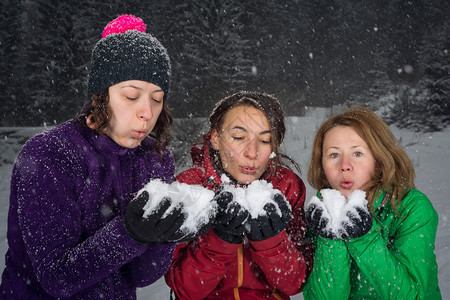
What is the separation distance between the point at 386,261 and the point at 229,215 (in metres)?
0.99

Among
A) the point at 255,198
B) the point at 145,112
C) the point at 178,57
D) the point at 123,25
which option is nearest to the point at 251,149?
the point at 255,198

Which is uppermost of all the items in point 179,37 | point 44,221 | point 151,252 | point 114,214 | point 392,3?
point 392,3

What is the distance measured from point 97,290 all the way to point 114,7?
16.8 metres

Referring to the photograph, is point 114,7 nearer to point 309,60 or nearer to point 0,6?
point 0,6

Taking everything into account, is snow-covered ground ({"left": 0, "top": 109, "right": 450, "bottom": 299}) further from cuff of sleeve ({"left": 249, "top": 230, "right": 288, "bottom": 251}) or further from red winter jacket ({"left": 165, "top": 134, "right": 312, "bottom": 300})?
cuff of sleeve ({"left": 249, "top": 230, "right": 288, "bottom": 251})

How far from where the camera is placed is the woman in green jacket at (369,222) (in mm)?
1770

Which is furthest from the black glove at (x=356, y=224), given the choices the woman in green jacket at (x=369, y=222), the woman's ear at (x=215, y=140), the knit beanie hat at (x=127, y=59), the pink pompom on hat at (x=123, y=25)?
the pink pompom on hat at (x=123, y=25)

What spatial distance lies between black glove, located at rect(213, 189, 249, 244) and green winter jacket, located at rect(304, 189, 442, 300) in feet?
2.06

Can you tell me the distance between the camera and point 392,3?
86.1 feet

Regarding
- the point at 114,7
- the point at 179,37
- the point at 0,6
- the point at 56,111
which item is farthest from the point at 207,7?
the point at 0,6

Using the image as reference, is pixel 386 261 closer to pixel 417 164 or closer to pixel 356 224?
pixel 356 224

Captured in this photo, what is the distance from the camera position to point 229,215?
154 centimetres

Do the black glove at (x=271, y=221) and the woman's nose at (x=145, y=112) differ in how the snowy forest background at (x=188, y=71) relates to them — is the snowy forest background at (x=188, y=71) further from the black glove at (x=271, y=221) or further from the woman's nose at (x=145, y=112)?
the black glove at (x=271, y=221)

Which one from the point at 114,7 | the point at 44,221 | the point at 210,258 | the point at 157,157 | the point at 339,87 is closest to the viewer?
the point at 44,221
